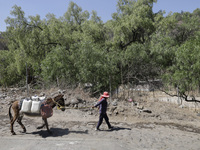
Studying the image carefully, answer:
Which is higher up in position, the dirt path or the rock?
the rock

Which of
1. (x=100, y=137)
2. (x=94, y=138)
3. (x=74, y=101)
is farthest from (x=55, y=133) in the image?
(x=74, y=101)

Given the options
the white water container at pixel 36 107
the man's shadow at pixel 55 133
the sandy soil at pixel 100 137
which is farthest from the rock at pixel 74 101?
the white water container at pixel 36 107

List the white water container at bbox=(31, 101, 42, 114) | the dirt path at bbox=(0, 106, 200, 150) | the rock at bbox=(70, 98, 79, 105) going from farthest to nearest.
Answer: the rock at bbox=(70, 98, 79, 105)
the white water container at bbox=(31, 101, 42, 114)
the dirt path at bbox=(0, 106, 200, 150)

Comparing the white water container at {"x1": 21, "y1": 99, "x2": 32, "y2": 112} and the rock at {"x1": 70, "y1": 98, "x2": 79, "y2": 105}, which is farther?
the rock at {"x1": 70, "y1": 98, "x2": 79, "y2": 105}

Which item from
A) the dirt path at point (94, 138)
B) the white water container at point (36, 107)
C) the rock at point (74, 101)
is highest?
the white water container at point (36, 107)

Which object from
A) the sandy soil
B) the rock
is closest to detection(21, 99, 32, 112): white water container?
the sandy soil

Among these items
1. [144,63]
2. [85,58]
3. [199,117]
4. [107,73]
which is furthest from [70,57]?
[199,117]

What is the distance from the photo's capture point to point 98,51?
49.3 ft

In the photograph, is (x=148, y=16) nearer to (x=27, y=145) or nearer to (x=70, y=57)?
(x=70, y=57)

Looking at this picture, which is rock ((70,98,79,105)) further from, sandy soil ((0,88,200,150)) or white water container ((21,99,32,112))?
white water container ((21,99,32,112))

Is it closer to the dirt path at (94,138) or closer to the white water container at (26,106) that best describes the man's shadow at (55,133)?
the dirt path at (94,138)

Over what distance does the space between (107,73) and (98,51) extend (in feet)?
6.88

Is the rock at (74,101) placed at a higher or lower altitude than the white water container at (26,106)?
lower

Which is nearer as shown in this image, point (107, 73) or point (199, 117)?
point (199, 117)
